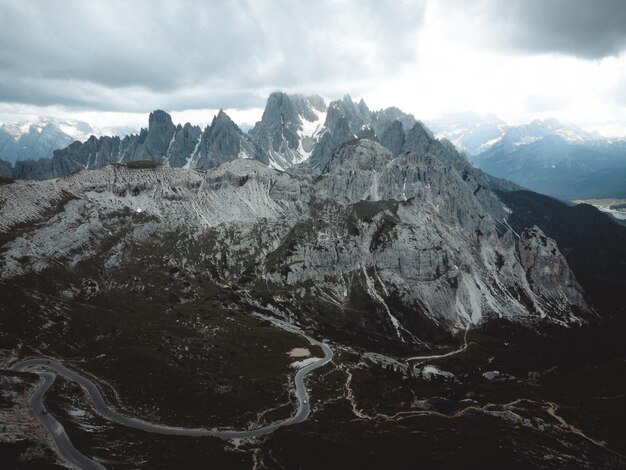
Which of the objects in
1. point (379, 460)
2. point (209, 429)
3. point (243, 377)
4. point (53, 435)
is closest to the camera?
point (53, 435)

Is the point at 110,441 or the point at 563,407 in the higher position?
the point at 110,441

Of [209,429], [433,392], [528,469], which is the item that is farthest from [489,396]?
[209,429]

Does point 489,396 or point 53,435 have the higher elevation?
point 53,435

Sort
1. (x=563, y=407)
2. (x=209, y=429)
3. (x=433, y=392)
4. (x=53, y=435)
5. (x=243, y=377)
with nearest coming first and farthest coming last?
(x=53, y=435) < (x=209, y=429) < (x=563, y=407) < (x=243, y=377) < (x=433, y=392)

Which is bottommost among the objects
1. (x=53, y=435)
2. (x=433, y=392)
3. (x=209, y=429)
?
(x=433, y=392)

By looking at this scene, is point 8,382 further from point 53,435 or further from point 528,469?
point 528,469

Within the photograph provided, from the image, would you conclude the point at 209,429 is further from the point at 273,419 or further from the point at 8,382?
the point at 8,382

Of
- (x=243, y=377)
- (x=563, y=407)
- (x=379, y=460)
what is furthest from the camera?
(x=243, y=377)

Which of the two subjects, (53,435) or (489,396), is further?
(489,396)

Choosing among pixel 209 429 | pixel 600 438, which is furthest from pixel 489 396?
pixel 209 429
